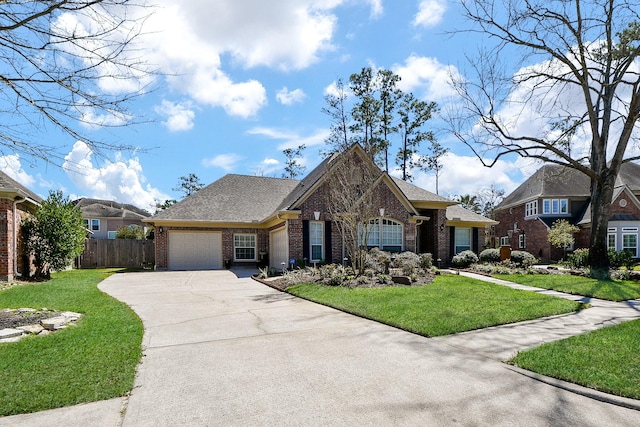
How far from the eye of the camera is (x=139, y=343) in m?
5.63

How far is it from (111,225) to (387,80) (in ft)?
111

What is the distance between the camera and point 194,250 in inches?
802

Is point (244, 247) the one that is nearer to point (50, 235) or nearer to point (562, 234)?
point (50, 235)

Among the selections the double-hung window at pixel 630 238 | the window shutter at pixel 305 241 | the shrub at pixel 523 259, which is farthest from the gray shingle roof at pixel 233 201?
the double-hung window at pixel 630 238

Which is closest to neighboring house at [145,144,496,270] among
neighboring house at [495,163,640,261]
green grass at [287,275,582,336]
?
green grass at [287,275,582,336]

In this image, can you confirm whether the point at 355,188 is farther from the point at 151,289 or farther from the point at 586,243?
the point at 586,243

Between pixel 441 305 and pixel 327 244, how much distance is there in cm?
929

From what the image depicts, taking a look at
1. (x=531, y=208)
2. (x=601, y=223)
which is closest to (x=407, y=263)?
(x=601, y=223)

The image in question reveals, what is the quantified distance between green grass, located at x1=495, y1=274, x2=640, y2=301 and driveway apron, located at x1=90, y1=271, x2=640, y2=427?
727cm

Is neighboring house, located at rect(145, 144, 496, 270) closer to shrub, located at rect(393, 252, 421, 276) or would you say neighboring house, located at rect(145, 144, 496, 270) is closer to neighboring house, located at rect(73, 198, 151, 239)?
shrub, located at rect(393, 252, 421, 276)

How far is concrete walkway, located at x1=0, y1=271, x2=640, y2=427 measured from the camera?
334cm

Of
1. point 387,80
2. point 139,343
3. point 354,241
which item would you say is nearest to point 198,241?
point 354,241

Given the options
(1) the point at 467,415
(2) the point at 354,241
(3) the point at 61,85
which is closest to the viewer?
(1) the point at 467,415

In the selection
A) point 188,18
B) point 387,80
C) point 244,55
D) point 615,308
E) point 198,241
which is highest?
point 387,80
